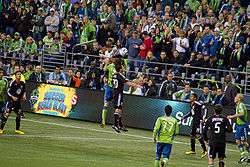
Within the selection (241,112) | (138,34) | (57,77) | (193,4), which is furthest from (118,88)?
(193,4)

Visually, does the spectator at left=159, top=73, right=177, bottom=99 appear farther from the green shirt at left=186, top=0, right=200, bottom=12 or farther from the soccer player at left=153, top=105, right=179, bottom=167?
the soccer player at left=153, top=105, right=179, bottom=167

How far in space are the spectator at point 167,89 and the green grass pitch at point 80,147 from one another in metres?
1.59

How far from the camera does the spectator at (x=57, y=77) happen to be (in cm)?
3469

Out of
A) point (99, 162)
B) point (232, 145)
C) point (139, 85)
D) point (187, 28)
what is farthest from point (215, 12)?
point (99, 162)

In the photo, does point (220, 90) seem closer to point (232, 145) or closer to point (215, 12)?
point (232, 145)

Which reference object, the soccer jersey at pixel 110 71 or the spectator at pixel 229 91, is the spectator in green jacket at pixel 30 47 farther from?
the spectator at pixel 229 91

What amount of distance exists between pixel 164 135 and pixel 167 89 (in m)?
11.0

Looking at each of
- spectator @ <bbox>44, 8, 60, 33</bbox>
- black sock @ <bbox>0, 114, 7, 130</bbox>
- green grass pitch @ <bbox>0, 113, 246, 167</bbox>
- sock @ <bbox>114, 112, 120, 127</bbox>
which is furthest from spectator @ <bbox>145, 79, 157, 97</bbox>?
spectator @ <bbox>44, 8, 60, 33</bbox>

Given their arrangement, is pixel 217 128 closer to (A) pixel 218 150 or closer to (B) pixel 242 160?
(A) pixel 218 150

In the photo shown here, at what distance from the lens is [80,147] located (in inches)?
985

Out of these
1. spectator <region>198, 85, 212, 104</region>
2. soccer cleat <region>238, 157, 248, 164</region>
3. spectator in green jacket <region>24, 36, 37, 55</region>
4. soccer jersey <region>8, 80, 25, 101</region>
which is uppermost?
spectator in green jacket <region>24, 36, 37, 55</region>

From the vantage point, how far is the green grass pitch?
71.9ft

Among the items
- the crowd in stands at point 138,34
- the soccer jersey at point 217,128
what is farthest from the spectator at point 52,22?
the soccer jersey at point 217,128

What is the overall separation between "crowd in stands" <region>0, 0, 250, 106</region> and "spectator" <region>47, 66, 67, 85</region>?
0.14 feet
